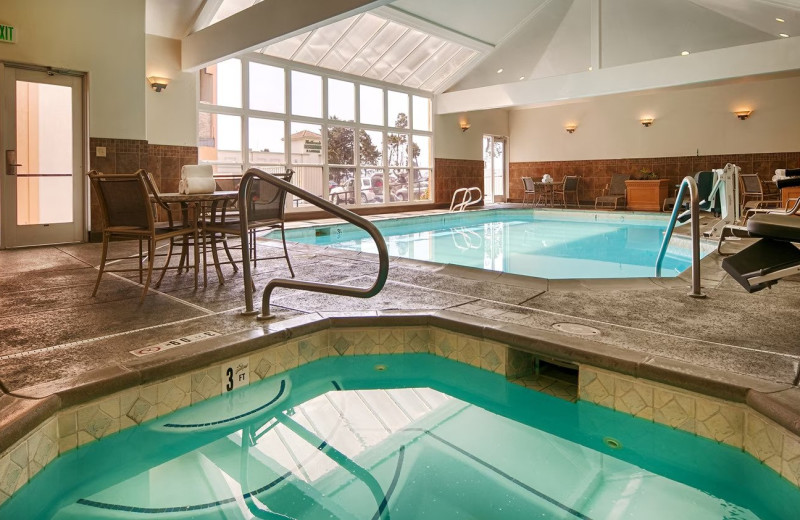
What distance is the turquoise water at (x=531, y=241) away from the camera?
19.0 feet

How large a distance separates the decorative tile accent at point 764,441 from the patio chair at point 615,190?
12.6 meters

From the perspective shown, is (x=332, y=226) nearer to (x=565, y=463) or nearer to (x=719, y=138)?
(x=565, y=463)

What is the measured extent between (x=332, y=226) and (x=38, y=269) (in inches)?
176

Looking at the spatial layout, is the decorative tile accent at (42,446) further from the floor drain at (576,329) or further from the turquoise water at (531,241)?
the turquoise water at (531,241)

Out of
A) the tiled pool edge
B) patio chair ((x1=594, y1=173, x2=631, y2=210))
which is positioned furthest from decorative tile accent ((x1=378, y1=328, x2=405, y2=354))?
patio chair ((x1=594, y1=173, x2=631, y2=210))

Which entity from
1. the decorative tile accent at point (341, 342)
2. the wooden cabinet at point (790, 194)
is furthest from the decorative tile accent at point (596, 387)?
the wooden cabinet at point (790, 194)

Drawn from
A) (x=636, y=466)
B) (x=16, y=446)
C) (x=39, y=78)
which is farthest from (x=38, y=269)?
(x=636, y=466)

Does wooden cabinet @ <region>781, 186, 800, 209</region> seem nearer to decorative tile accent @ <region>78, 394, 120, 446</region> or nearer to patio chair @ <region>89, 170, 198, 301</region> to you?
patio chair @ <region>89, 170, 198, 301</region>

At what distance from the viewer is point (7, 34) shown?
5781 mm

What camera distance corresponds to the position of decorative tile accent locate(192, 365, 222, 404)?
2234 mm

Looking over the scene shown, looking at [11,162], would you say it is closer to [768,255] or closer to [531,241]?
[531,241]

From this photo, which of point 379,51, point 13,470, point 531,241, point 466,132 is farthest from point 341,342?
point 466,132

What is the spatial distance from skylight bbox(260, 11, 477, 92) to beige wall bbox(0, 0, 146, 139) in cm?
299

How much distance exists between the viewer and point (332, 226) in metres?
8.44
